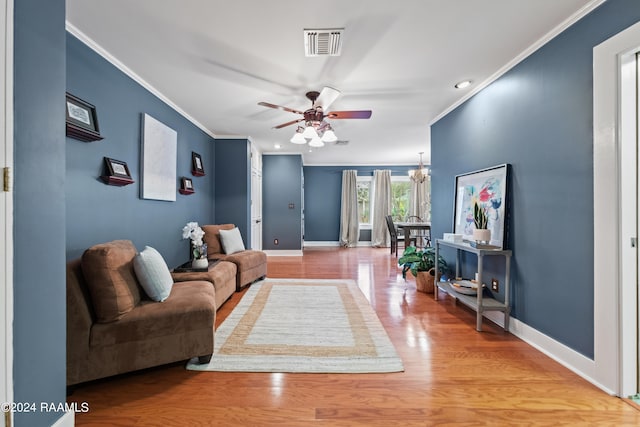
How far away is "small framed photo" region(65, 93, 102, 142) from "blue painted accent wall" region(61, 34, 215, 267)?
0.25 ft

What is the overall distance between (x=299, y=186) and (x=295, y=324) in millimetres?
4137

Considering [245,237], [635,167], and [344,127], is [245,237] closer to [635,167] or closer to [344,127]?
[344,127]

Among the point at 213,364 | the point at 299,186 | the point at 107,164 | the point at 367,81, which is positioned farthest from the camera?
the point at 299,186

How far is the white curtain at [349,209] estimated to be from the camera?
25.3ft

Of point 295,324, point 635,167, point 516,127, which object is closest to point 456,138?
point 516,127

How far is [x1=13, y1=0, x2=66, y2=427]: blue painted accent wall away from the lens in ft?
3.48

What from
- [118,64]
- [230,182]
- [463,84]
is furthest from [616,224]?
[230,182]

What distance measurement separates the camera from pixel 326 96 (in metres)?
2.57

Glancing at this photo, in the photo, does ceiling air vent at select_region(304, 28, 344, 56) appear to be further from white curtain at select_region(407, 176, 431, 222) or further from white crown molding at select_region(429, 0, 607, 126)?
white curtain at select_region(407, 176, 431, 222)

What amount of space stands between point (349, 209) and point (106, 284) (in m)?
6.51

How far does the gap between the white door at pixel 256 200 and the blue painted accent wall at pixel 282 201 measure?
1.06ft

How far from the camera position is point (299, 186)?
6.25 metres

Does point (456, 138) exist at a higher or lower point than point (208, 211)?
higher

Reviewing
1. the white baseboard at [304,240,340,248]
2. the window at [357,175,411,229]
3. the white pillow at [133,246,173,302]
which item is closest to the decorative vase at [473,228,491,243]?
the white pillow at [133,246,173,302]
